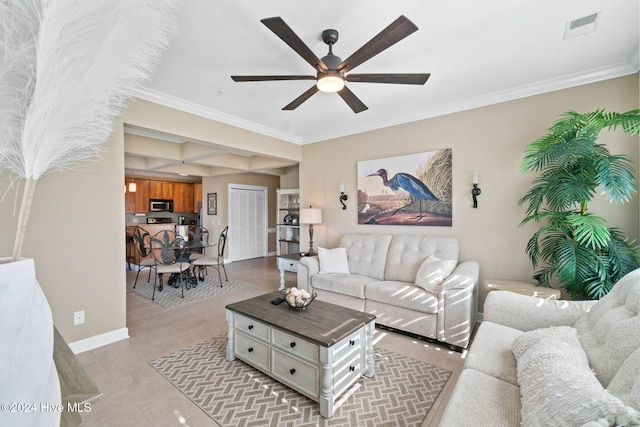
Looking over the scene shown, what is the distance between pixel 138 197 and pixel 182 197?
1195mm

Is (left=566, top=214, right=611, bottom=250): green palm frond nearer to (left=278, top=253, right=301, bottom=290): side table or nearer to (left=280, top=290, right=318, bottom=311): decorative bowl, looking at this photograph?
(left=280, top=290, right=318, bottom=311): decorative bowl

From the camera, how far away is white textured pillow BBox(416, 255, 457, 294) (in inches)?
115

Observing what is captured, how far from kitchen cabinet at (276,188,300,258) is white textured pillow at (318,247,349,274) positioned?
2.86 meters

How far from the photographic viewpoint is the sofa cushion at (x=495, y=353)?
1511mm

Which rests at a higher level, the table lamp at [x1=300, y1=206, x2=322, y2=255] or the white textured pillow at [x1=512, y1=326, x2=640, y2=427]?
the table lamp at [x1=300, y1=206, x2=322, y2=255]

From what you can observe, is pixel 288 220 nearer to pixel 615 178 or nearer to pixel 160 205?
pixel 160 205

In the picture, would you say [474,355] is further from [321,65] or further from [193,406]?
[321,65]

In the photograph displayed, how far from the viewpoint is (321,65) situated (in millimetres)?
2014

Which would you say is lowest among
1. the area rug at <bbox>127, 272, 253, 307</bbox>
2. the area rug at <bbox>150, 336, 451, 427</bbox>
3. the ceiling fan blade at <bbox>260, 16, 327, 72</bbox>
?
the area rug at <bbox>150, 336, 451, 427</bbox>

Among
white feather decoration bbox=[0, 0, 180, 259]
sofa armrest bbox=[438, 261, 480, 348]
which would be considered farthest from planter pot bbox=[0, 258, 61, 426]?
sofa armrest bbox=[438, 261, 480, 348]

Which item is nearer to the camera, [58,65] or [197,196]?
[58,65]

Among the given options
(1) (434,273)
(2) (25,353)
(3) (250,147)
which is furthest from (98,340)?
(1) (434,273)

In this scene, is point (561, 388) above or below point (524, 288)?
above

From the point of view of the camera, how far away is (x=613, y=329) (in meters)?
1.26
